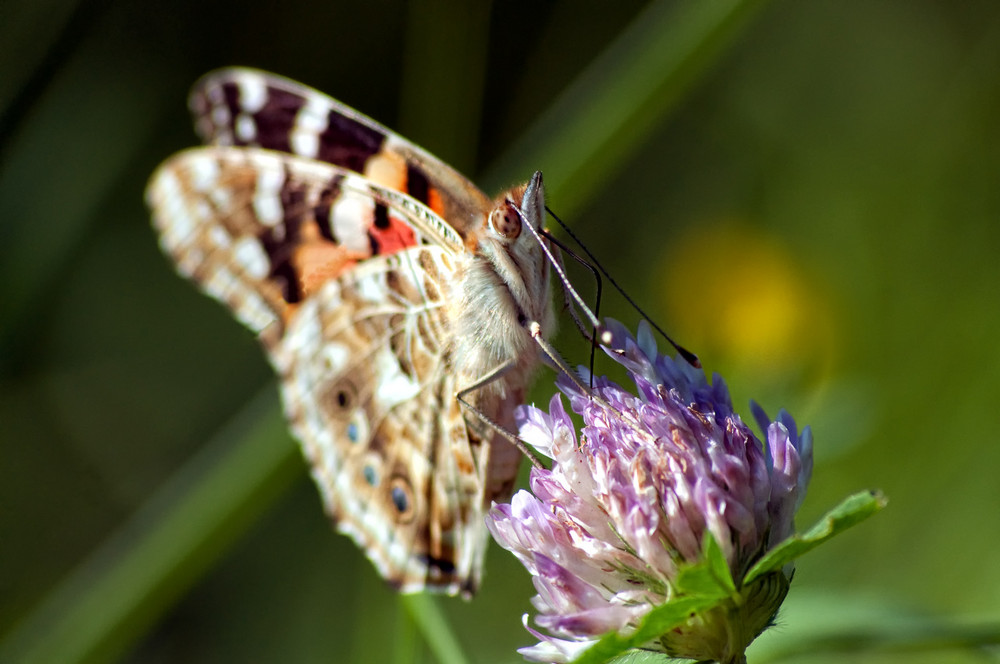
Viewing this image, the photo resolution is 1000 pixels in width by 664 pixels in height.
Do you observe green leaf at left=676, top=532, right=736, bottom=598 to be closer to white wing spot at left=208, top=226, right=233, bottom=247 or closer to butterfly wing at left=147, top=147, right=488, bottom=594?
butterfly wing at left=147, top=147, right=488, bottom=594

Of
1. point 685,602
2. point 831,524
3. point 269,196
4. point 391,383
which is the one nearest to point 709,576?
point 685,602

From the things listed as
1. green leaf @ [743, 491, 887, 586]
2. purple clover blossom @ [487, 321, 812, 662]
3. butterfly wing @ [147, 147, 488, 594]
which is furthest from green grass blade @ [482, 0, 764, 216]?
green leaf @ [743, 491, 887, 586]

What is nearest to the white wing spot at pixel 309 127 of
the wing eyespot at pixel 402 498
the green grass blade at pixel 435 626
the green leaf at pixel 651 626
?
the wing eyespot at pixel 402 498

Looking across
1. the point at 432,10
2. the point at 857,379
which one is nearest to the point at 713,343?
the point at 857,379

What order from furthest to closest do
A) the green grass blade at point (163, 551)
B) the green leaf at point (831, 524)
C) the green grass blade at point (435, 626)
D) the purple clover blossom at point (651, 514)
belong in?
the green grass blade at point (163, 551), the green grass blade at point (435, 626), the purple clover blossom at point (651, 514), the green leaf at point (831, 524)

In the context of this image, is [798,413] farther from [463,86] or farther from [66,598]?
[66,598]

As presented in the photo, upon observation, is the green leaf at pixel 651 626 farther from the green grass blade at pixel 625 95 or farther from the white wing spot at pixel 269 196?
the green grass blade at pixel 625 95
